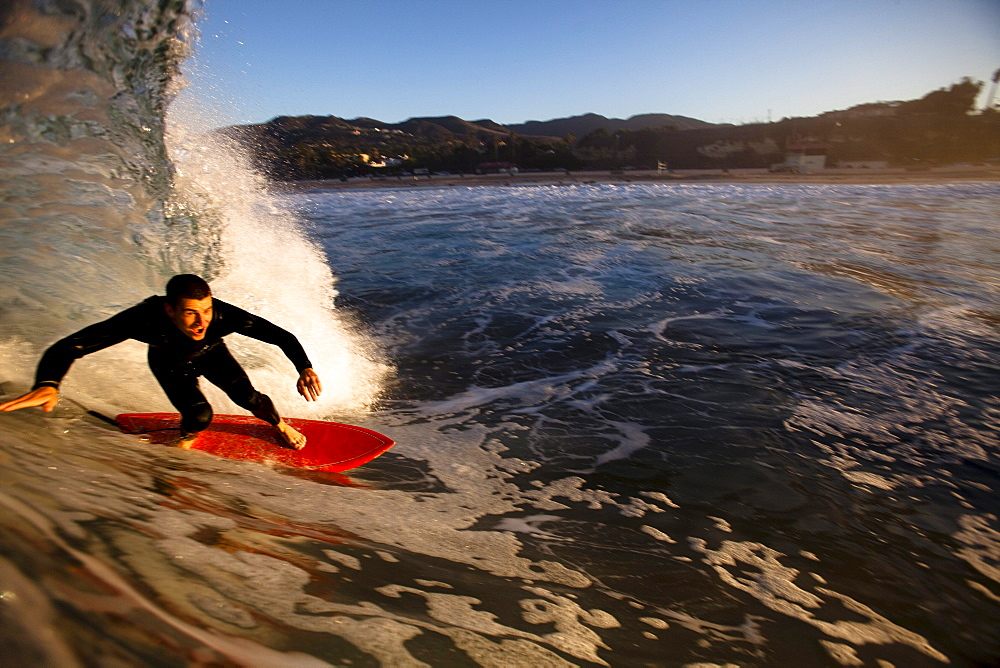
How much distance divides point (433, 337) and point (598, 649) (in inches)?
288

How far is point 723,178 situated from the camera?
64.9 meters

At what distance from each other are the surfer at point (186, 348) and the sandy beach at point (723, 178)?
59893mm

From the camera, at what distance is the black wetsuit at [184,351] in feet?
10.8

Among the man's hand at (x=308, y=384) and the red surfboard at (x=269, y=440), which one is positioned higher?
the man's hand at (x=308, y=384)

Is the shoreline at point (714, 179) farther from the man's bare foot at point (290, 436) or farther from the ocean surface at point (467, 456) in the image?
the man's bare foot at point (290, 436)

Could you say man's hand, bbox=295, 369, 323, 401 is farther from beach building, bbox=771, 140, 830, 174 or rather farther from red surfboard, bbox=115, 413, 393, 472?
beach building, bbox=771, 140, 830, 174

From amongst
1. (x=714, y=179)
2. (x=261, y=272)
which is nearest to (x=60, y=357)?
(x=261, y=272)

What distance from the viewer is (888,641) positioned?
286 cm

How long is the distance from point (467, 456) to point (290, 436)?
5.17ft

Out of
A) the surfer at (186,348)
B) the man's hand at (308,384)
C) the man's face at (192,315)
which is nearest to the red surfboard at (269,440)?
the surfer at (186,348)

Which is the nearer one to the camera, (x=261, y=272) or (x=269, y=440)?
(x=269, y=440)

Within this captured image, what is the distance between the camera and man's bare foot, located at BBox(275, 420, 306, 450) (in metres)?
4.57

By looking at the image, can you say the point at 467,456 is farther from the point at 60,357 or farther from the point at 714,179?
the point at 714,179

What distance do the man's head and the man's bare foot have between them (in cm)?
127
